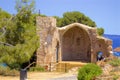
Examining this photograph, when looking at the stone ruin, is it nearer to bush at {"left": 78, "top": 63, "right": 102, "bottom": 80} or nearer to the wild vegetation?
the wild vegetation

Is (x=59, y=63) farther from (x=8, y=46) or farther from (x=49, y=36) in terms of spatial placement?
(x=8, y=46)

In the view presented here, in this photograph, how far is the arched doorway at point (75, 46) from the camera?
89.7 ft

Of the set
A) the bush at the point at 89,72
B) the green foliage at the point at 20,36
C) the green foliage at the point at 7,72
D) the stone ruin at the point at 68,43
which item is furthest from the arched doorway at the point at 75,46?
the bush at the point at 89,72

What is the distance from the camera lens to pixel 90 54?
1059 inches

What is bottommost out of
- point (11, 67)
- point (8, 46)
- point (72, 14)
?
point (11, 67)

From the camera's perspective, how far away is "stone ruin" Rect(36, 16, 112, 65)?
73.6 feet

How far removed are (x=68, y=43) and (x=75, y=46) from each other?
78 cm

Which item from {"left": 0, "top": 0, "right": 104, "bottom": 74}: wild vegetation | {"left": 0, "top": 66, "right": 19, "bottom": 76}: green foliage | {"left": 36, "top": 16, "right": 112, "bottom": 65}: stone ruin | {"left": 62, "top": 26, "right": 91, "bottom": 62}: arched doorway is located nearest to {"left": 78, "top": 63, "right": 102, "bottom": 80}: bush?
{"left": 0, "top": 0, "right": 104, "bottom": 74}: wild vegetation

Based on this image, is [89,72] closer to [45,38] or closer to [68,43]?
[45,38]

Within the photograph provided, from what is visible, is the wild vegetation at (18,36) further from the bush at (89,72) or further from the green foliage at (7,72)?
the bush at (89,72)

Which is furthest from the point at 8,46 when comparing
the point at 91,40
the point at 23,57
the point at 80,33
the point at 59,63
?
the point at 80,33

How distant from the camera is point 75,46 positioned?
2798 centimetres

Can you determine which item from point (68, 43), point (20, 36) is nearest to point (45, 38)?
point (68, 43)

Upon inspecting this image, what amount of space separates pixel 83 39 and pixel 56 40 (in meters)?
4.02
